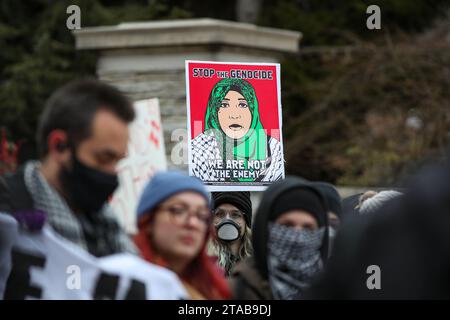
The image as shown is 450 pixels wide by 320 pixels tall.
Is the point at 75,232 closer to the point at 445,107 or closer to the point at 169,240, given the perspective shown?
the point at 169,240

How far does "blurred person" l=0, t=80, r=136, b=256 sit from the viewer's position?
260 centimetres

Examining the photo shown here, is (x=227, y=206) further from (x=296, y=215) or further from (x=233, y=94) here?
(x=296, y=215)

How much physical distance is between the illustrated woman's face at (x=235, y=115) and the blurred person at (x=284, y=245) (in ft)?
4.48

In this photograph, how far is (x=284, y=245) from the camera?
114 inches

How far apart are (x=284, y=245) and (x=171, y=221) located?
1.22ft

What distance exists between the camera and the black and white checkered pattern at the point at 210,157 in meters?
4.28

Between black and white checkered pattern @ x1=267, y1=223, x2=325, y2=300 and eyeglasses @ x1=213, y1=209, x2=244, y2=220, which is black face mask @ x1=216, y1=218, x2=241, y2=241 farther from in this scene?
black and white checkered pattern @ x1=267, y1=223, x2=325, y2=300

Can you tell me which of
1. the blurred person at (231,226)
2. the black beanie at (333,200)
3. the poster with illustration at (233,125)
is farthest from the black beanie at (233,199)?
the black beanie at (333,200)

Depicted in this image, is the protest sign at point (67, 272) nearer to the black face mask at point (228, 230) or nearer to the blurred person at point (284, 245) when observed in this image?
the blurred person at point (284, 245)

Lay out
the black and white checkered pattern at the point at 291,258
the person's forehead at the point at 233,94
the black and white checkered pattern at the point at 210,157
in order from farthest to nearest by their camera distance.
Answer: the person's forehead at the point at 233,94 → the black and white checkered pattern at the point at 210,157 → the black and white checkered pattern at the point at 291,258

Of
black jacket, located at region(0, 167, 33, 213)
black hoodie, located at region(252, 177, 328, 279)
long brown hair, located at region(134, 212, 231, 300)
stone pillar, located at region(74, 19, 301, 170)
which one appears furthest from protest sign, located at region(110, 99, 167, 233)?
stone pillar, located at region(74, 19, 301, 170)

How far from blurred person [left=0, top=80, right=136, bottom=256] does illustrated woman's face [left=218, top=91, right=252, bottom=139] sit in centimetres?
168

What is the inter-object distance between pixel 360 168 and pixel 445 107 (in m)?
1.20

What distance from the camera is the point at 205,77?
4.46m
